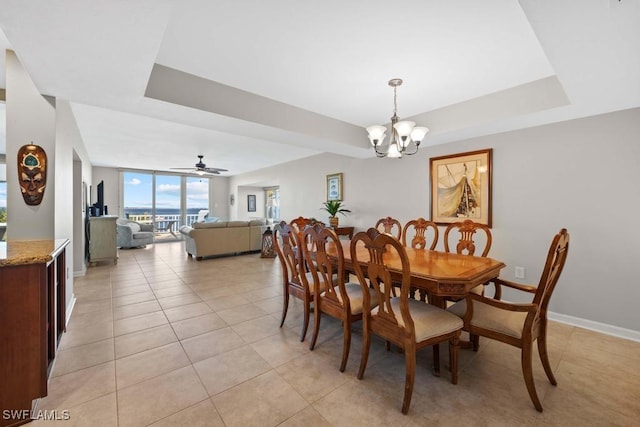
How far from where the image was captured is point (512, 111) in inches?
104

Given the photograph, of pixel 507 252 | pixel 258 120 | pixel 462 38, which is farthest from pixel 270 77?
pixel 507 252

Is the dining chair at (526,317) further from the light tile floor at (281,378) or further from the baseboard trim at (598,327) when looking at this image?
the baseboard trim at (598,327)

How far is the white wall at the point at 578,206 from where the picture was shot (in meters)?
2.45

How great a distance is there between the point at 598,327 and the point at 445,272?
218cm

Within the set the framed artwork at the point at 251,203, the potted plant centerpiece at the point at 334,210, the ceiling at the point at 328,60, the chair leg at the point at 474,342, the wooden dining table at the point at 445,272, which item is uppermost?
the ceiling at the point at 328,60

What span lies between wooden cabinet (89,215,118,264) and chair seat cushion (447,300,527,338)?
5.99 m

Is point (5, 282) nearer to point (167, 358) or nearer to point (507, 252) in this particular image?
point (167, 358)

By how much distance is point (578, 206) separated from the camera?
8.79 feet

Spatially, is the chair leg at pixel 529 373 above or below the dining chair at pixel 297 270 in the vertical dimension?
below

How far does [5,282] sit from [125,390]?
927mm

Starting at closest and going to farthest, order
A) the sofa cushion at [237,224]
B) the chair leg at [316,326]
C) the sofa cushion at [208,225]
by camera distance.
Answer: the chair leg at [316,326], the sofa cushion at [208,225], the sofa cushion at [237,224]

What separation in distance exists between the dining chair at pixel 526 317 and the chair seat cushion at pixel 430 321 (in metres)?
0.13

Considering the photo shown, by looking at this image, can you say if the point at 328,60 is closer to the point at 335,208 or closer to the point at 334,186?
the point at 335,208

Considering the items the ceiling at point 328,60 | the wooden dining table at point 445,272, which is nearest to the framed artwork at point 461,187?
the ceiling at point 328,60
